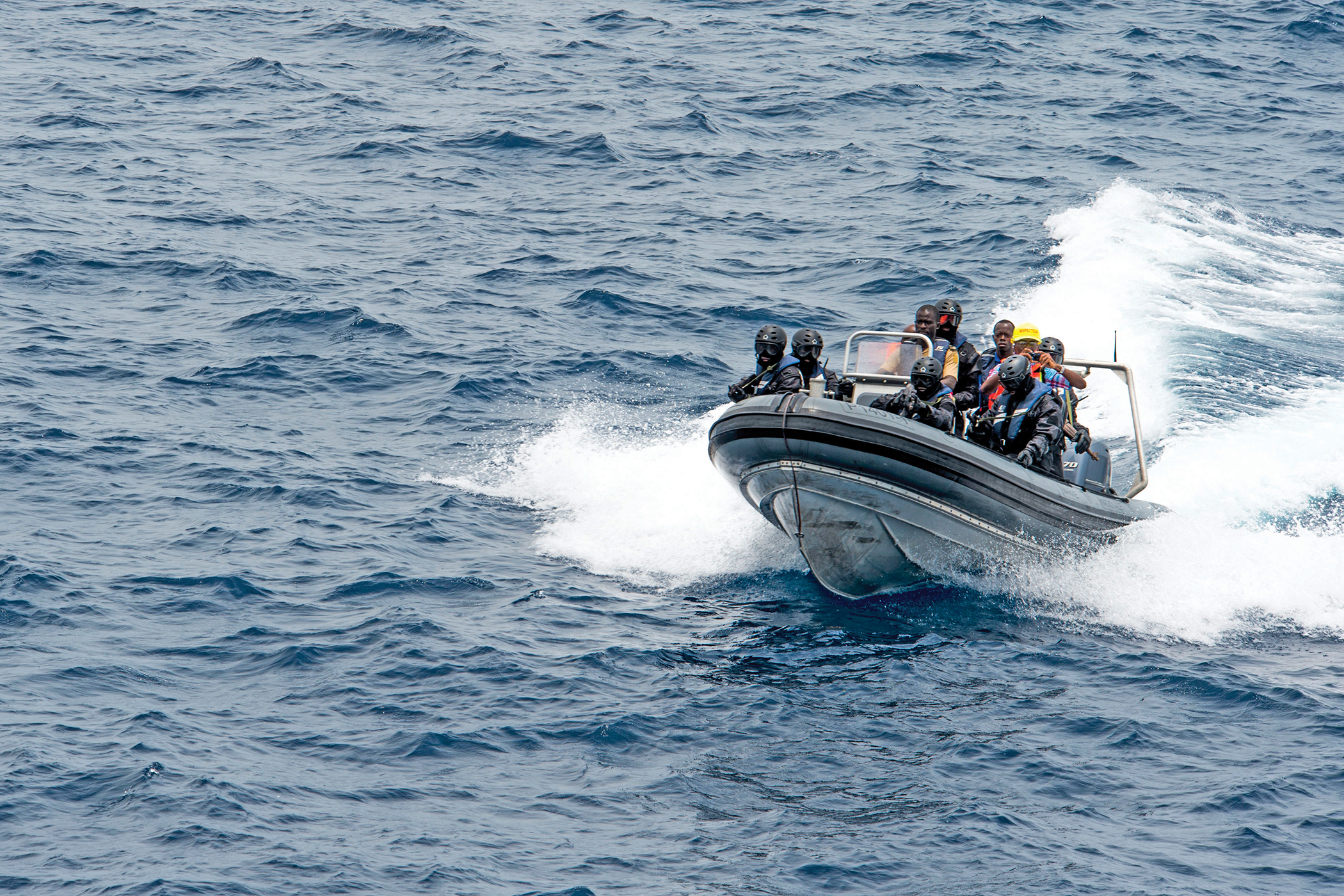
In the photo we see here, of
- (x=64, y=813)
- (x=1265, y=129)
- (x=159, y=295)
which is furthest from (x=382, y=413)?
(x=1265, y=129)

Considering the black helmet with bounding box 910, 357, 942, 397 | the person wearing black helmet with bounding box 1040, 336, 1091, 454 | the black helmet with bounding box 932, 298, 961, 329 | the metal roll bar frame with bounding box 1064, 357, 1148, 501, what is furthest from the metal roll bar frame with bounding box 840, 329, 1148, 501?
the black helmet with bounding box 910, 357, 942, 397

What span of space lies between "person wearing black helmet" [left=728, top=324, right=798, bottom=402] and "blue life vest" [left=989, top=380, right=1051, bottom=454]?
1.56 metres

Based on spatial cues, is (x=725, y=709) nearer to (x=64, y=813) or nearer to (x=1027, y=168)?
(x=64, y=813)

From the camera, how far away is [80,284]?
56.7ft

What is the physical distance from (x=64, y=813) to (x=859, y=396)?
651cm

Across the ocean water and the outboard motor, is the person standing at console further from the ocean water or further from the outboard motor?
the ocean water

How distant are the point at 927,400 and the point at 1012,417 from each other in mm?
819

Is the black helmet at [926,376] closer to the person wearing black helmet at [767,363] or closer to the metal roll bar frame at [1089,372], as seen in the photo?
the metal roll bar frame at [1089,372]

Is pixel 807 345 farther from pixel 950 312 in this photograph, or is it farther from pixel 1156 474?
pixel 1156 474

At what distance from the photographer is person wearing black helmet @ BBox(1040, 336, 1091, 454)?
1113cm

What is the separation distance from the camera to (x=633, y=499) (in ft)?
42.6

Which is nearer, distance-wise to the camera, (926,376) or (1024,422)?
(926,376)

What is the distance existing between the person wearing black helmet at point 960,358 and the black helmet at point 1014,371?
485mm


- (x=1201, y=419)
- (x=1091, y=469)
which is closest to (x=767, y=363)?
(x=1091, y=469)
